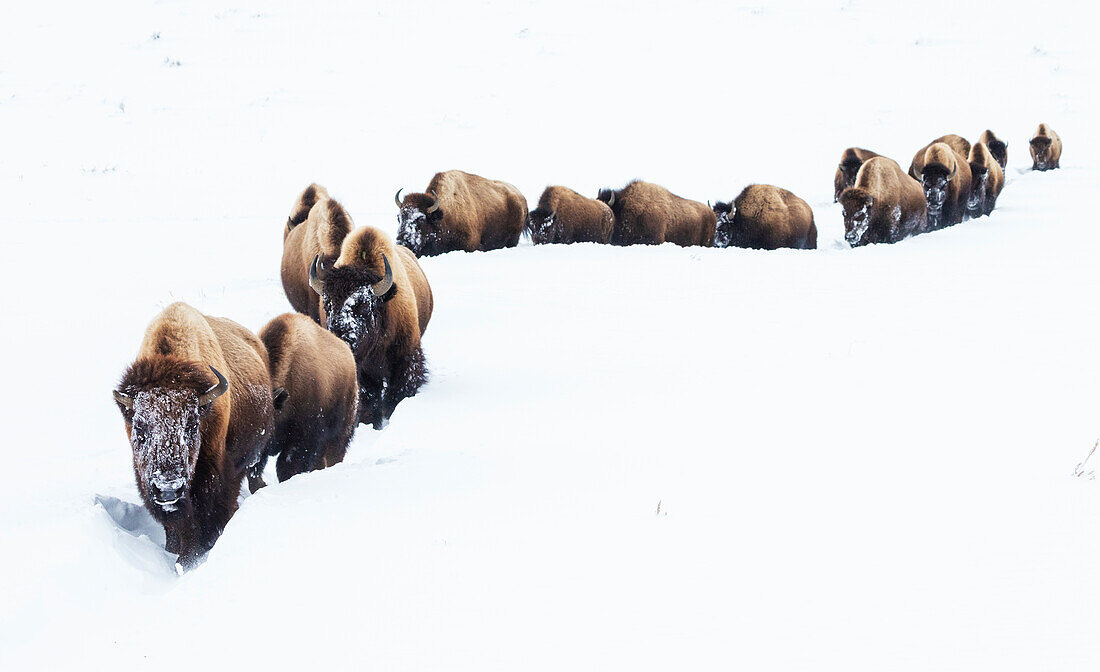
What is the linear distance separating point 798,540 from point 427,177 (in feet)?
43.3

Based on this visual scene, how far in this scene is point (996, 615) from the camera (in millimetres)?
2344

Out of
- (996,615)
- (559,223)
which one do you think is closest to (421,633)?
(996,615)

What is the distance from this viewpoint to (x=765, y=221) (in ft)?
39.4

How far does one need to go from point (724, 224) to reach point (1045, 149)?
11.2 m

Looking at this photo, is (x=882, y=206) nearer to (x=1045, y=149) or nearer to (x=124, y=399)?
(x=1045, y=149)

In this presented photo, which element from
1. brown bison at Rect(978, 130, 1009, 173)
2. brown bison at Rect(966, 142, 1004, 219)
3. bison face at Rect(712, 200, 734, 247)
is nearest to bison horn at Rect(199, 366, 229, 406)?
bison face at Rect(712, 200, 734, 247)

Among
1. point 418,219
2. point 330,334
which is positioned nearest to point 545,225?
point 418,219

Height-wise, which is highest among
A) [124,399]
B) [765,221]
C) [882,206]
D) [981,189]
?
[981,189]

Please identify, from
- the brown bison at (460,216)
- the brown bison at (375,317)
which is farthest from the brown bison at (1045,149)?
the brown bison at (375,317)

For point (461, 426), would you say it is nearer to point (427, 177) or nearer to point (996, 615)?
point (996, 615)

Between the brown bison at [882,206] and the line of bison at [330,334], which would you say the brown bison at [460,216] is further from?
the brown bison at [882,206]

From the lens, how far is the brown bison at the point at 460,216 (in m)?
9.72

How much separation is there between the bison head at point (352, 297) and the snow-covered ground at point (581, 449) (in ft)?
1.94

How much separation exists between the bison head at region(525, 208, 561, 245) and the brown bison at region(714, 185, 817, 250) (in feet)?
8.65
